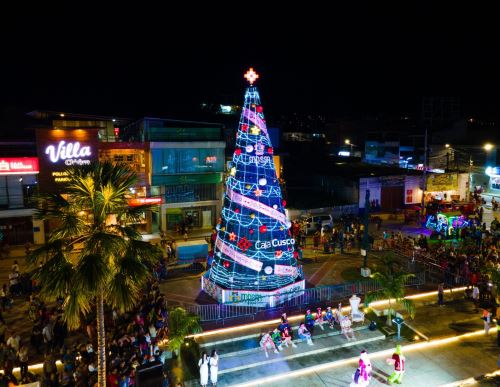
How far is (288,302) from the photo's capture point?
20047mm

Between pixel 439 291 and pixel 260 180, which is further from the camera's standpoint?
pixel 439 291

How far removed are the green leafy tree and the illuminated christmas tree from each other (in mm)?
4103

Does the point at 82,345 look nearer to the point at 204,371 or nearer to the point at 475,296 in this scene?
the point at 204,371

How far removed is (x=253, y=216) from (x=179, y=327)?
5729mm

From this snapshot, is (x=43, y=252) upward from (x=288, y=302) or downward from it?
upward

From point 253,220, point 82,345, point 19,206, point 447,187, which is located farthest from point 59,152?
point 447,187

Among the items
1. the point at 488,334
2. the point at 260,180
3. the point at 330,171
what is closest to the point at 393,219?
the point at 330,171

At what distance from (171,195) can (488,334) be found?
2441 centimetres

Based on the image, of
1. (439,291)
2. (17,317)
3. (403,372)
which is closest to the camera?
(403,372)

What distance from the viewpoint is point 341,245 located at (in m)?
29.3

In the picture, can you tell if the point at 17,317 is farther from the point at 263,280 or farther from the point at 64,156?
the point at 64,156

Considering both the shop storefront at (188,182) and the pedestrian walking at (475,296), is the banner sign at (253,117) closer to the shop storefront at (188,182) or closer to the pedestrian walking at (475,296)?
the pedestrian walking at (475,296)

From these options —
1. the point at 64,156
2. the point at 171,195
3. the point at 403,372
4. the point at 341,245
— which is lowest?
the point at 403,372

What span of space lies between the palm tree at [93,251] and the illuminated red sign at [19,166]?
Result: 848 inches
